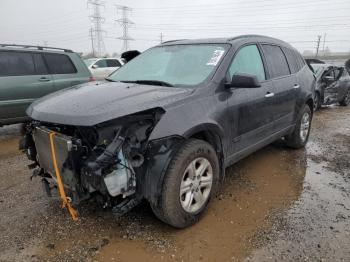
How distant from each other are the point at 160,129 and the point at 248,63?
1817 mm

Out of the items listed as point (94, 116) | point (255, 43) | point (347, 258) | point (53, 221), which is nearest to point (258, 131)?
point (255, 43)

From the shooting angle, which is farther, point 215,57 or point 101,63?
point 101,63

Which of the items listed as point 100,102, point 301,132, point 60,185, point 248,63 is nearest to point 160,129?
point 100,102

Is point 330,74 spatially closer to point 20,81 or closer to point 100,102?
point 20,81

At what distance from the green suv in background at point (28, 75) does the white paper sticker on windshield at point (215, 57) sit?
4198 millimetres

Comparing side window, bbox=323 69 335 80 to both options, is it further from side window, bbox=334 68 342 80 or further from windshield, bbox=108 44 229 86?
windshield, bbox=108 44 229 86

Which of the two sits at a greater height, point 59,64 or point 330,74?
point 59,64

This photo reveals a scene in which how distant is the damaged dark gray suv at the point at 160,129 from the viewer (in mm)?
2641

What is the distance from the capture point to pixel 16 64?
638 cm

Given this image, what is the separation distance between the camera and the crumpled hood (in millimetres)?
2564

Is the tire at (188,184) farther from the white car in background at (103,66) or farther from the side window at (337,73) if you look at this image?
the white car in background at (103,66)

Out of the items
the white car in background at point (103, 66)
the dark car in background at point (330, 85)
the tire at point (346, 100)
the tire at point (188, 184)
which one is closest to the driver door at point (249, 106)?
the tire at point (188, 184)

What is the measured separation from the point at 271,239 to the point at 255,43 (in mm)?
2487

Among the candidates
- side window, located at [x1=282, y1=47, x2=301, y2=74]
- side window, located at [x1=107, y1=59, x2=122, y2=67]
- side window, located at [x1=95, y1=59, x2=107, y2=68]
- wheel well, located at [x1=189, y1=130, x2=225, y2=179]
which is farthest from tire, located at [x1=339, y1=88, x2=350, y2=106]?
side window, located at [x1=95, y1=59, x2=107, y2=68]
